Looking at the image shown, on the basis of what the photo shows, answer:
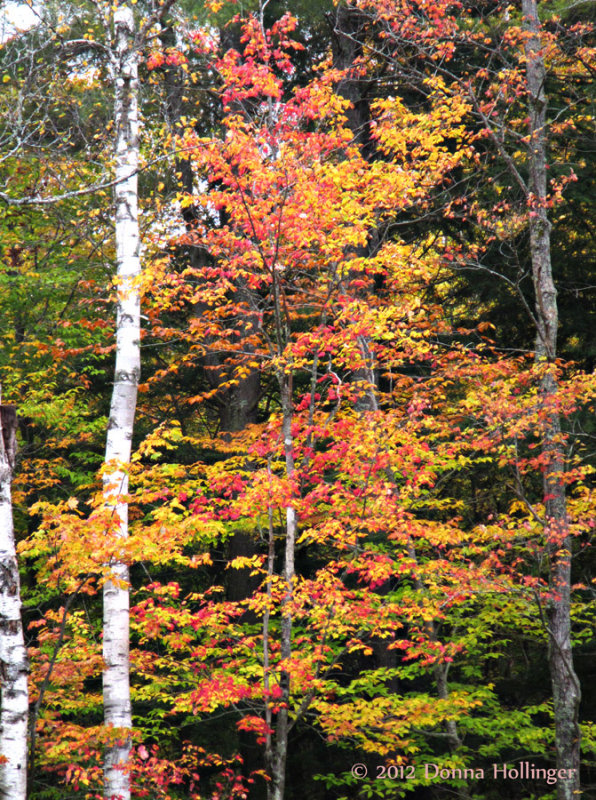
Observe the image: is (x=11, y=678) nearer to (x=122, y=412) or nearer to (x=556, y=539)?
(x=122, y=412)

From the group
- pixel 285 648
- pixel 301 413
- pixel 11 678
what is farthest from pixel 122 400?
pixel 285 648

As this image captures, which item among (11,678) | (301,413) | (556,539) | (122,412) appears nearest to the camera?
(11,678)

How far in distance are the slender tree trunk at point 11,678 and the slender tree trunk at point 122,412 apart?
3.13ft

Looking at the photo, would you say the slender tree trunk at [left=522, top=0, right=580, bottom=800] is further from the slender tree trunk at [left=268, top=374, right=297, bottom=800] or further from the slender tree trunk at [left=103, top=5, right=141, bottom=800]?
the slender tree trunk at [left=103, top=5, right=141, bottom=800]

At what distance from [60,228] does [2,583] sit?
901 centimetres

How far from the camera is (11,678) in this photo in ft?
15.7

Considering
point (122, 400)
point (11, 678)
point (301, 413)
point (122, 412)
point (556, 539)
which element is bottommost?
point (11, 678)

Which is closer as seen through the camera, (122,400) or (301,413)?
(122,400)

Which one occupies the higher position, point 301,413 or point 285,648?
point 301,413

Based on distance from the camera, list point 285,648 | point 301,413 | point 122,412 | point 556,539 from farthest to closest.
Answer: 1. point 301,413
2. point 556,539
3. point 285,648
4. point 122,412

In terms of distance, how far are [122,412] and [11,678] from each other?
102 inches

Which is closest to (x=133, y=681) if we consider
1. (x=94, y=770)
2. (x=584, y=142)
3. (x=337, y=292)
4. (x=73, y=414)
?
(x=73, y=414)

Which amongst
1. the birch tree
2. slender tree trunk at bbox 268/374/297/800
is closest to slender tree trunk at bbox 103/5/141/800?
the birch tree

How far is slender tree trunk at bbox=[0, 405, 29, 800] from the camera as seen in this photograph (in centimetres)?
477
